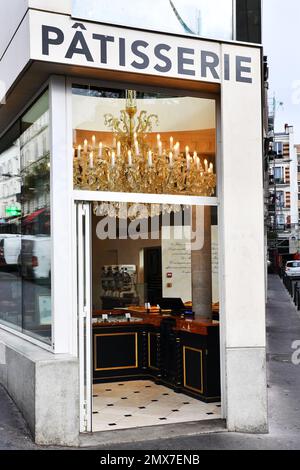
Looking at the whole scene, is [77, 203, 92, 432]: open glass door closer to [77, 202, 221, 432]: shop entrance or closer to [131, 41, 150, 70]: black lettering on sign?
[77, 202, 221, 432]: shop entrance

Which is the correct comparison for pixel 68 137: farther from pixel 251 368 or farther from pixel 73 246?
pixel 251 368

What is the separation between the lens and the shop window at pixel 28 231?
6961mm

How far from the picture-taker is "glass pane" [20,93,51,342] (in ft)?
22.5

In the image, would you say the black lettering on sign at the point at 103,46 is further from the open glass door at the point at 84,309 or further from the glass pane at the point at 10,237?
the glass pane at the point at 10,237

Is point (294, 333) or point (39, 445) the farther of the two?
point (294, 333)

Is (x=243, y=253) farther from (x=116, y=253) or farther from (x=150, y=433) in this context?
(x=116, y=253)

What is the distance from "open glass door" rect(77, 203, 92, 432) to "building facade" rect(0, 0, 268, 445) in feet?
0.04

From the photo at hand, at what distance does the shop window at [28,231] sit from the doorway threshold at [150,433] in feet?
3.93

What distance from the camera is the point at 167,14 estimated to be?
7090 mm

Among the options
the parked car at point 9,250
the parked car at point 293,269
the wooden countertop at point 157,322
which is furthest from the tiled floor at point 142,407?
the parked car at point 293,269

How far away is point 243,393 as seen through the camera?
6879 millimetres

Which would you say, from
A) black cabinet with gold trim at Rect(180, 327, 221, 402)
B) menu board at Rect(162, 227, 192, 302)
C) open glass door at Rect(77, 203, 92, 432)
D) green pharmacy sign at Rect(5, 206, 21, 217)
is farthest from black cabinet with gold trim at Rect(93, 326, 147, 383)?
menu board at Rect(162, 227, 192, 302)
